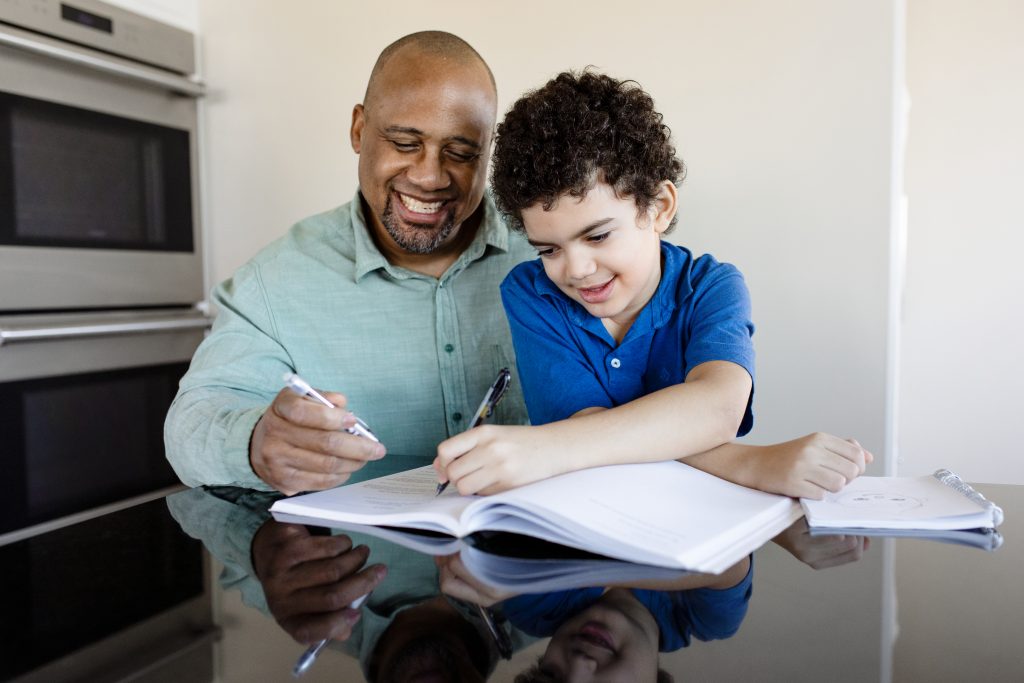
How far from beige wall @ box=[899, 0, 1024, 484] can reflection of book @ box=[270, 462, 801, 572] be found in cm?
123

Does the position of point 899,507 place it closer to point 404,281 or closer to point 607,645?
point 607,645

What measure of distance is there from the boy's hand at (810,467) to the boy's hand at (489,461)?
21 cm

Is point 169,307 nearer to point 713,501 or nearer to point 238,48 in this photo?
point 238,48

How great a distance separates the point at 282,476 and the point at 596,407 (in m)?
0.44

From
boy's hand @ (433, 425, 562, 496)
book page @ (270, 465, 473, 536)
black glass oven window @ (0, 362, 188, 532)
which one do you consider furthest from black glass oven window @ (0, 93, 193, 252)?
boy's hand @ (433, 425, 562, 496)

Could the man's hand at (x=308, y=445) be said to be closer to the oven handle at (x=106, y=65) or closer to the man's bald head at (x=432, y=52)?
the man's bald head at (x=432, y=52)

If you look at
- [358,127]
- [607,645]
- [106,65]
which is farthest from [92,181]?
[607,645]

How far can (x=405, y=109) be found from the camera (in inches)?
55.5

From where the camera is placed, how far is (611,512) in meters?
0.68

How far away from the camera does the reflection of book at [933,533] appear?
702mm

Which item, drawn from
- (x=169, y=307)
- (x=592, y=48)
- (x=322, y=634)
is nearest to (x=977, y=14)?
(x=592, y=48)

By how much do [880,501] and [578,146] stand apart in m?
0.57

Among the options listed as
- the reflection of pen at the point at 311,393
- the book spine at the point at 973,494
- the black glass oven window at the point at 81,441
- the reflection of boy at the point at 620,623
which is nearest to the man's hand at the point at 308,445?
the reflection of pen at the point at 311,393

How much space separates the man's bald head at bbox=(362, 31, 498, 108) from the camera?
1.43 metres
